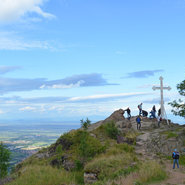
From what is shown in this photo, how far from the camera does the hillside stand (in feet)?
54.0

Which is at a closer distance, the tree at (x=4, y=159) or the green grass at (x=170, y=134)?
the tree at (x=4, y=159)

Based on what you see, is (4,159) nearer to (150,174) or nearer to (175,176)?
(150,174)

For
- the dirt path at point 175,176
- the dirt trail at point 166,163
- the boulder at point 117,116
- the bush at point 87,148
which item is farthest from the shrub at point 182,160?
the boulder at point 117,116

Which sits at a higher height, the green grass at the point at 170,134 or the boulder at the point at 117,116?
the boulder at the point at 117,116

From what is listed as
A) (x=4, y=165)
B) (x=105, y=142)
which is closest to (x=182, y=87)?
(x=105, y=142)

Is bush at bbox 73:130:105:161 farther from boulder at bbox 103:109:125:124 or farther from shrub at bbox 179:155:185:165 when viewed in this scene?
boulder at bbox 103:109:125:124

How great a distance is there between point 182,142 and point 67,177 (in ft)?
45.5

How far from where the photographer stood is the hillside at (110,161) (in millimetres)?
16453

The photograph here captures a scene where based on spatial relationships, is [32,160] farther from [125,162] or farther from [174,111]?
[174,111]

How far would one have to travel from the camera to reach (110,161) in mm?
18703

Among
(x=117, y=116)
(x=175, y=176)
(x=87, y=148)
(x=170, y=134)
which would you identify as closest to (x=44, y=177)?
(x=87, y=148)

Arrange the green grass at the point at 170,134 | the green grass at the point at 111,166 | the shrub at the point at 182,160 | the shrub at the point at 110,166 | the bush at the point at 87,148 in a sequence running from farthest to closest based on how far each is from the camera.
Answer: the green grass at the point at 170,134
the shrub at the point at 182,160
the bush at the point at 87,148
the shrub at the point at 110,166
the green grass at the point at 111,166

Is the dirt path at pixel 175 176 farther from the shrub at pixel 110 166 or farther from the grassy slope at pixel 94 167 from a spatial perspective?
the shrub at pixel 110 166

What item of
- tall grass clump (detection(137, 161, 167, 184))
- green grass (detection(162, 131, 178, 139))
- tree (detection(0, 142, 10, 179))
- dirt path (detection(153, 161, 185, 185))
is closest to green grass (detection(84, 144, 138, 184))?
tall grass clump (detection(137, 161, 167, 184))
